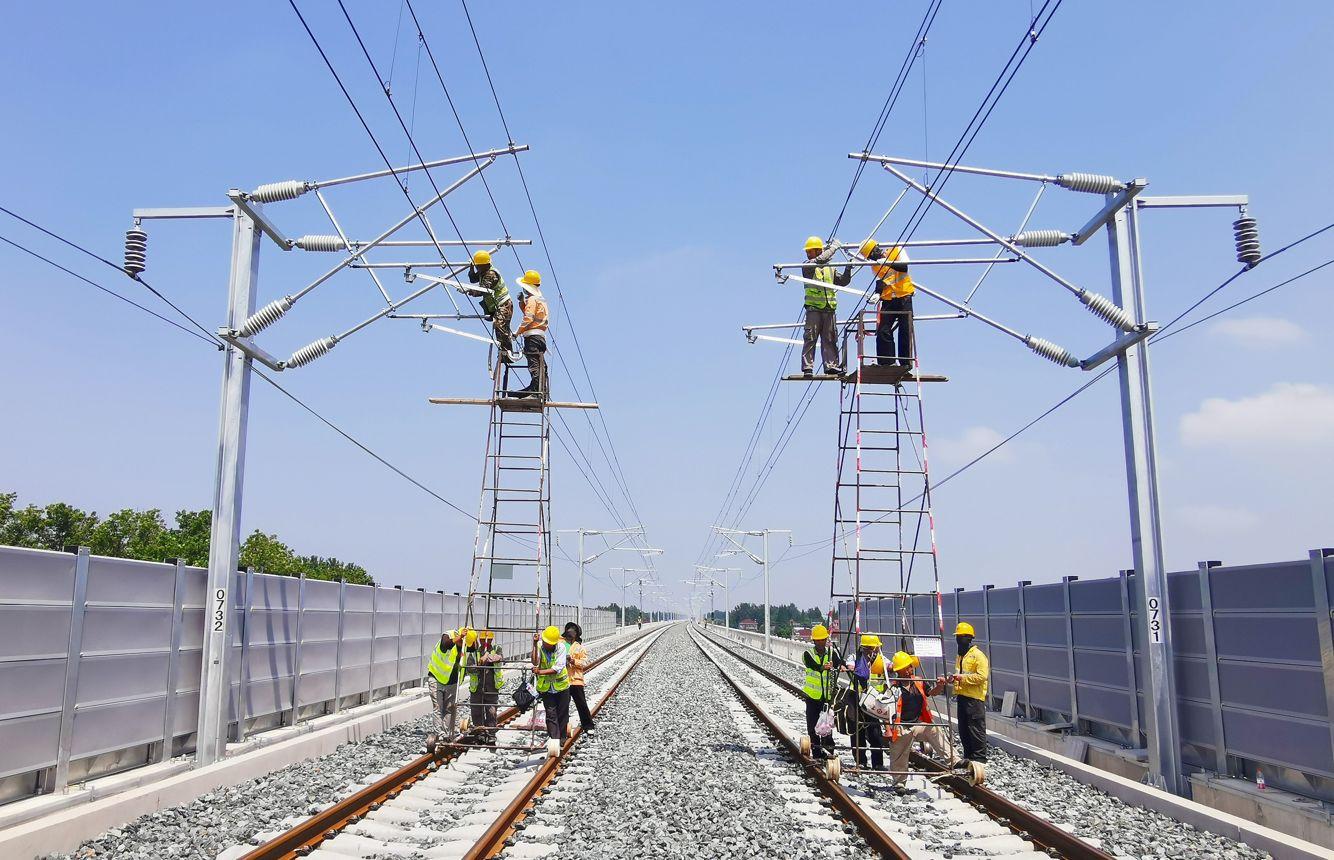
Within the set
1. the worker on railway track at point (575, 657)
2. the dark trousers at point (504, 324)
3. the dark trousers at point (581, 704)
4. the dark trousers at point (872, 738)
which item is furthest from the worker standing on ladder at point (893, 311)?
the dark trousers at point (581, 704)

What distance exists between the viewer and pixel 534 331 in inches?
591

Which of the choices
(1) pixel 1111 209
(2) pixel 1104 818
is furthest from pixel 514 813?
(1) pixel 1111 209

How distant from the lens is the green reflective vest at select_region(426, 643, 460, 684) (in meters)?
13.9

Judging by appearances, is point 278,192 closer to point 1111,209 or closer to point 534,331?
point 534,331

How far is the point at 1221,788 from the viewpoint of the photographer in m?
10.4

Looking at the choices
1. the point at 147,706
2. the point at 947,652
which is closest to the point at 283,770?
the point at 147,706

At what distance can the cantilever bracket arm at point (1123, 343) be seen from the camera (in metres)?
12.2

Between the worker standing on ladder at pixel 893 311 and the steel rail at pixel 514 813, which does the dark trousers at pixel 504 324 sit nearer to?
the worker standing on ladder at pixel 893 311

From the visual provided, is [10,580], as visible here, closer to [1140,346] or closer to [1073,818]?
[1073,818]

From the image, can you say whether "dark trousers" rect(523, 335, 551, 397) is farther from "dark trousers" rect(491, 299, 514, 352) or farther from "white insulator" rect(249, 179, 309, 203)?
"white insulator" rect(249, 179, 309, 203)

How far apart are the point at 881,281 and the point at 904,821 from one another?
24.2ft

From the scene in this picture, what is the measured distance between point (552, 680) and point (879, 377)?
20.7 ft

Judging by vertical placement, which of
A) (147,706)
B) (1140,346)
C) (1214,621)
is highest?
(1140,346)

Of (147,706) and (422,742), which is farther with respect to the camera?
(422,742)
